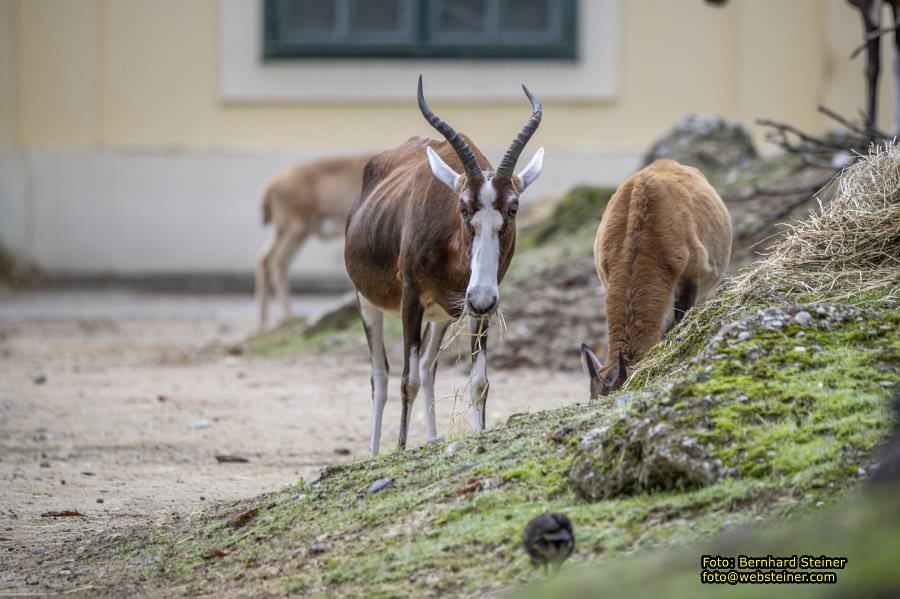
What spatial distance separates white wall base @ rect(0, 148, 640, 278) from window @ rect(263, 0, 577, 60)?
152 centimetres

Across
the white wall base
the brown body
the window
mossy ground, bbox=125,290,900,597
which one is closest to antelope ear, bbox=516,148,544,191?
the brown body

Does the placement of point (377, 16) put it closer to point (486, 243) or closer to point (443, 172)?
point (443, 172)

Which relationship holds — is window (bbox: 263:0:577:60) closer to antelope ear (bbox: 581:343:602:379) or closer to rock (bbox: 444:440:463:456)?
antelope ear (bbox: 581:343:602:379)

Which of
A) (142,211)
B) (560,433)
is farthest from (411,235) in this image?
(142,211)

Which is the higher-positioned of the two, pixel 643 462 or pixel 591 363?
pixel 643 462

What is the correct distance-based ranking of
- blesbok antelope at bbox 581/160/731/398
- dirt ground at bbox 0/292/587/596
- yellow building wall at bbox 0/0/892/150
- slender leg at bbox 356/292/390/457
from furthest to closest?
yellow building wall at bbox 0/0/892/150
slender leg at bbox 356/292/390/457
blesbok antelope at bbox 581/160/731/398
dirt ground at bbox 0/292/587/596

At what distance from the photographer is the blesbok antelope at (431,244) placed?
22.7ft

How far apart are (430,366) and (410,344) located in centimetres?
50

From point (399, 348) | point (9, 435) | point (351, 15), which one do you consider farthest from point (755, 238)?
point (351, 15)

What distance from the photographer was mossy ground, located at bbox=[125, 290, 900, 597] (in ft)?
14.2

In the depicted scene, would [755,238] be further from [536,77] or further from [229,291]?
[229,291]

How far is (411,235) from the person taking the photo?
24.5 feet

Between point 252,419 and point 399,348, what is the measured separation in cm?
268

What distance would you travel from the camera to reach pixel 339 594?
14.7ft
